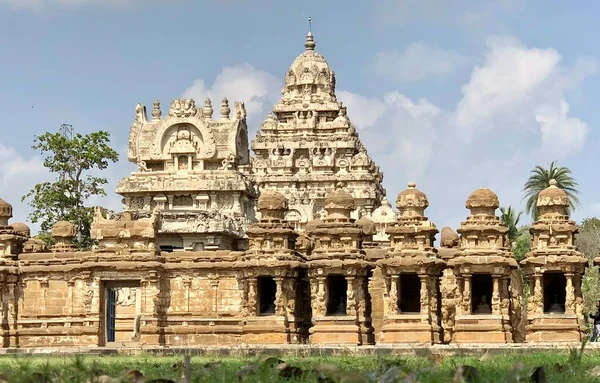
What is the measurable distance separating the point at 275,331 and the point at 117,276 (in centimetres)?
447

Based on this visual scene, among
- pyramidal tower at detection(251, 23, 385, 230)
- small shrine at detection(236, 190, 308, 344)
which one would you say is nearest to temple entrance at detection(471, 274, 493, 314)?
small shrine at detection(236, 190, 308, 344)

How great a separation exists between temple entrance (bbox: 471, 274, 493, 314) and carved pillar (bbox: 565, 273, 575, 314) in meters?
2.01

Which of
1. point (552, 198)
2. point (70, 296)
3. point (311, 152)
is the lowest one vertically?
point (70, 296)

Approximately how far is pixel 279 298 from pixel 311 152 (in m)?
33.0

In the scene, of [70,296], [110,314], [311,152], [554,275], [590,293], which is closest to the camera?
[554,275]

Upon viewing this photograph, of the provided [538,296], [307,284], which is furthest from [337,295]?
[538,296]

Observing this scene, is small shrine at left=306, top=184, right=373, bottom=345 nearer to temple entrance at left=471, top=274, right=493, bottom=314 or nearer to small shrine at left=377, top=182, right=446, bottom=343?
small shrine at left=377, top=182, right=446, bottom=343

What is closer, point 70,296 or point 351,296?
point 351,296

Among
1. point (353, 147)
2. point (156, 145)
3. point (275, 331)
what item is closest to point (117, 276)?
point (275, 331)

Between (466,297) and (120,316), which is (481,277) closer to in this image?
(466,297)

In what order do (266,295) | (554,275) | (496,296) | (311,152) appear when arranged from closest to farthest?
(496,296)
(554,275)
(266,295)
(311,152)

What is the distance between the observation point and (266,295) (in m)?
35.9

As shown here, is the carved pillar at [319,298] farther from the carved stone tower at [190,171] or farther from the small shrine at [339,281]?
the carved stone tower at [190,171]

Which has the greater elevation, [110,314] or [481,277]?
[481,277]
